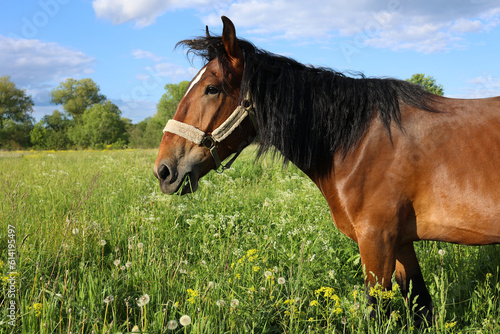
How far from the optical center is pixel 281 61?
2537mm

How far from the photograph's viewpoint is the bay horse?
205 cm

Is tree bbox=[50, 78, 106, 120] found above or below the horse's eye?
above

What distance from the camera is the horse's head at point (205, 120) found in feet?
7.62

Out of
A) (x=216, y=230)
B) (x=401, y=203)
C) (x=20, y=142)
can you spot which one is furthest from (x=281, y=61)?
(x=20, y=142)

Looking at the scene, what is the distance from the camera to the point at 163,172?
2.36 metres

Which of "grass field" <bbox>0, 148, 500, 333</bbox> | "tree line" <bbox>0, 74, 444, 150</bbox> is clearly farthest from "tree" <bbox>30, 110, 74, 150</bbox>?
"grass field" <bbox>0, 148, 500, 333</bbox>

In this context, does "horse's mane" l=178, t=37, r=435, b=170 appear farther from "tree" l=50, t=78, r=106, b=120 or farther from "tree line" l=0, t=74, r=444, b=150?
"tree" l=50, t=78, r=106, b=120

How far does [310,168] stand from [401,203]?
2.25 feet

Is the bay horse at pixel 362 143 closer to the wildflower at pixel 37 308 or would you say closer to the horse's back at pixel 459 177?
the horse's back at pixel 459 177

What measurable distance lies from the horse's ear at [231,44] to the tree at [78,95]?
67.4 m

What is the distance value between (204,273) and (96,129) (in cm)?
5616

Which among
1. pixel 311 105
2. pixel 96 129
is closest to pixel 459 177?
pixel 311 105

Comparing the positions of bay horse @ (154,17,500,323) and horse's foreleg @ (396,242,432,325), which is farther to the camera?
horse's foreleg @ (396,242,432,325)

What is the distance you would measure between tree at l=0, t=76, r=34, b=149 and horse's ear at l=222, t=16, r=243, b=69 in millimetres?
54921
